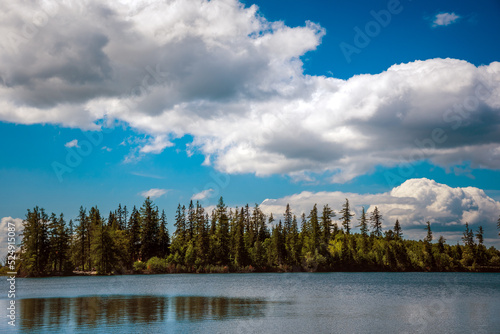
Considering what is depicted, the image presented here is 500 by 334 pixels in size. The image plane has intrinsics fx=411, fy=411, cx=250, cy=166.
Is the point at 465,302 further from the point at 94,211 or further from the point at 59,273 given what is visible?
the point at 94,211

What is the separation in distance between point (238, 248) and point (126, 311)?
11220 cm

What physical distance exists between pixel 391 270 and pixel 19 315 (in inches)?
5506

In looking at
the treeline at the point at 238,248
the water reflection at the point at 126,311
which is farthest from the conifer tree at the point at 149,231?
the water reflection at the point at 126,311

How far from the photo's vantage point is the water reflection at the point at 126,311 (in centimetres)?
3662

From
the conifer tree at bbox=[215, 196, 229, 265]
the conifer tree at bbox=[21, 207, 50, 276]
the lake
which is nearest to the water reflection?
the lake

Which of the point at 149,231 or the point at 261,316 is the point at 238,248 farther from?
the point at 261,316

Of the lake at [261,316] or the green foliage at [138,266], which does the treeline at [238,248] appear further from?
the lake at [261,316]

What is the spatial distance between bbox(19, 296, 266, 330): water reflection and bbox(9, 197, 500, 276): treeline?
279 ft

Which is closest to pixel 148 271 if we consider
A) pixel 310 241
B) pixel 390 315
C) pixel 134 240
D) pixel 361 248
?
pixel 134 240

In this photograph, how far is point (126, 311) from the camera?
140ft

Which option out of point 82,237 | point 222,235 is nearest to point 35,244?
point 82,237

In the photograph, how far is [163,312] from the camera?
138 feet

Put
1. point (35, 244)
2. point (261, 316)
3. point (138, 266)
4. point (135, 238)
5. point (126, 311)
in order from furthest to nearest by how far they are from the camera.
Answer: point (135, 238) → point (138, 266) → point (35, 244) → point (126, 311) → point (261, 316)

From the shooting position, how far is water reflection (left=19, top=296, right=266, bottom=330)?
36625 mm
